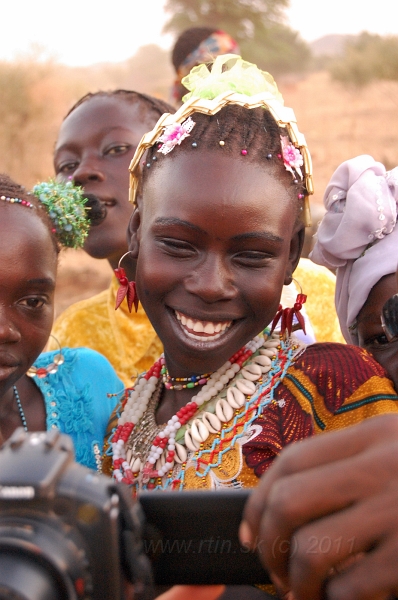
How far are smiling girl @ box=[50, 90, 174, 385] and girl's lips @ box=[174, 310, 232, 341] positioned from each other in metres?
1.32

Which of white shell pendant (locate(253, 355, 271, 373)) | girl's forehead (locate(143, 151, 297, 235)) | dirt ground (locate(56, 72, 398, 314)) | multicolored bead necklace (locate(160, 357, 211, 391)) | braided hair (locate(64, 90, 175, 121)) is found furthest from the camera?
dirt ground (locate(56, 72, 398, 314))

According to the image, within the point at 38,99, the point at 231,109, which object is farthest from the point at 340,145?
the point at 231,109

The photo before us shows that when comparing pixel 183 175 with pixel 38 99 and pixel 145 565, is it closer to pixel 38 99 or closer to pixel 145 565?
pixel 145 565

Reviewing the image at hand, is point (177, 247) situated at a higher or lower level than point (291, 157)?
lower

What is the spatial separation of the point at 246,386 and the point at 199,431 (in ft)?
0.60

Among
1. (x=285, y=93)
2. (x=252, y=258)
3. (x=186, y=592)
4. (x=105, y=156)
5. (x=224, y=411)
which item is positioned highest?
(x=285, y=93)

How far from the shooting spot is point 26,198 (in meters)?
2.22

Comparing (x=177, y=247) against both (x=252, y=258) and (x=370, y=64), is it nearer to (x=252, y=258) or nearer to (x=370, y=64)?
(x=252, y=258)

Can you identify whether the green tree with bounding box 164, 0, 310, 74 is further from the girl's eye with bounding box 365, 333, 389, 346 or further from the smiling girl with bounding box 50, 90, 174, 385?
the girl's eye with bounding box 365, 333, 389, 346

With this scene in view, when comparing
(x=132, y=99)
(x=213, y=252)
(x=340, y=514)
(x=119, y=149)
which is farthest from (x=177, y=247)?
(x=132, y=99)

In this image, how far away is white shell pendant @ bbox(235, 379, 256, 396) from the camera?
1821 millimetres

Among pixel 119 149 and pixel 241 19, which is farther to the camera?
pixel 241 19

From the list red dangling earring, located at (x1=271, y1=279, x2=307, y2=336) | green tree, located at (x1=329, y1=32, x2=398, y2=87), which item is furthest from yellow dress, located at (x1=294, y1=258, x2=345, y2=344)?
green tree, located at (x1=329, y1=32, x2=398, y2=87)

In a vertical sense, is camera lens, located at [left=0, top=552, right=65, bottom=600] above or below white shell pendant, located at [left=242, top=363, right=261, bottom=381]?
below
